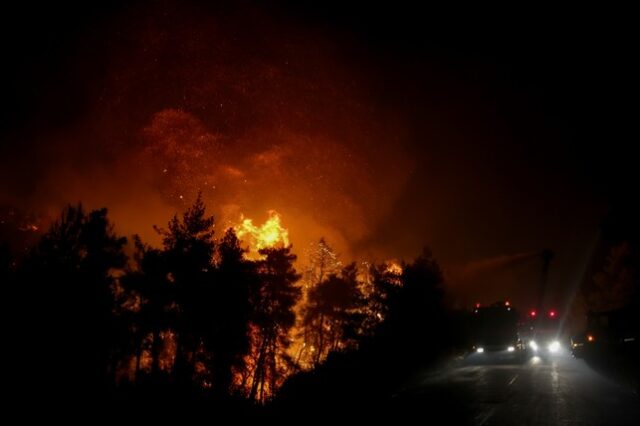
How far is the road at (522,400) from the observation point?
14.6m

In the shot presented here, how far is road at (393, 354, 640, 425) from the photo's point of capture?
47.9 feet

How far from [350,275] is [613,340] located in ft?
110

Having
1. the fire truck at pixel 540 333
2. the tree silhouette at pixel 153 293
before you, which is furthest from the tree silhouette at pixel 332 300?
the tree silhouette at pixel 153 293

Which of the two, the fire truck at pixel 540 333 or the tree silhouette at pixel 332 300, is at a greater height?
the tree silhouette at pixel 332 300

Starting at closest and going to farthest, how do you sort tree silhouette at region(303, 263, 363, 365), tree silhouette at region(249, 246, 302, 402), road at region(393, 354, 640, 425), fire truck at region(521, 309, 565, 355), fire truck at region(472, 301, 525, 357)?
road at region(393, 354, 640, 425)
tree silhouette at region(249, 246, 302, 402)
fire truck at region(472, 301, 525, 357)
fire truck at region(521, 309, 565, 355)
tree silhouette at region(303, 263, 363, 365)

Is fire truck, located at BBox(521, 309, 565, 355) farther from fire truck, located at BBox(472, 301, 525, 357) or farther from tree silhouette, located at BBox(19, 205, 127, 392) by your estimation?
tree silhouette, located at BBox(19, 205, 127, 392)

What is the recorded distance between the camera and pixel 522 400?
1800cm

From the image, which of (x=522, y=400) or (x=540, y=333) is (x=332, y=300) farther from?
(x=522, y=400)

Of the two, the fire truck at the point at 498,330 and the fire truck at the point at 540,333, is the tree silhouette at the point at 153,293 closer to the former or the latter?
the fire truck at the point at 498,330

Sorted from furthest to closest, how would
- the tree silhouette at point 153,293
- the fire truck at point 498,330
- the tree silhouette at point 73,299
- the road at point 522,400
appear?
1. the fire truck at point 498,330
2. the tree silhouette at point 153,293
3. the tree silhouette at point 73,299
4. the road at point 522,400

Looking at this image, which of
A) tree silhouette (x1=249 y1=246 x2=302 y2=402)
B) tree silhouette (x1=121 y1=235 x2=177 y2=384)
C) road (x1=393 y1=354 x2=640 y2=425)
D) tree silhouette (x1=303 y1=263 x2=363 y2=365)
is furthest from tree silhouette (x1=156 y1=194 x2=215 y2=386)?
tree silhouette (x1=303 y1=263 x2=363 y2=365)

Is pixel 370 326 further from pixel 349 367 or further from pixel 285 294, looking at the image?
pixel 349 367

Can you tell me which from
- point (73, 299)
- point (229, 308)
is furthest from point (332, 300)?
point (73, 299)

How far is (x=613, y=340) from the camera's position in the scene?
93.8 feet
